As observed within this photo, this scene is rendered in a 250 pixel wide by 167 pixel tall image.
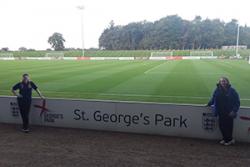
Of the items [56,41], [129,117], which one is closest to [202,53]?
[56,41]

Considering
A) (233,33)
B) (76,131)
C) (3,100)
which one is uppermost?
(233,33)

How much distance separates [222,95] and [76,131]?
14.4ft

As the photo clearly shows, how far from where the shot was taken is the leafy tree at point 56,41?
128 metres

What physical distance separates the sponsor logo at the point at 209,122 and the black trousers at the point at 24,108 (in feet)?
17.3

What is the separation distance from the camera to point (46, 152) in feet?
25.2

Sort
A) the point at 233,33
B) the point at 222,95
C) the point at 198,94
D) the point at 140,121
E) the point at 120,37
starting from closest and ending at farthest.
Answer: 1. the point at 222,95
2. the point at 140,121
3. the point at 198,94
4. the point at 233,33
5. the point at 120,37

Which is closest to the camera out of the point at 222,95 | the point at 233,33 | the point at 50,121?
the point at 222,95

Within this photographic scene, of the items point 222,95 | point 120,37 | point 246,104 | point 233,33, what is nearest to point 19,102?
point 222,95

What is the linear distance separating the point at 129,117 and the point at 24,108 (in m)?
3.25

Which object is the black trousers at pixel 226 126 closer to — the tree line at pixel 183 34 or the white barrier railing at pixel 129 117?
the white barrier railing at pixel 129 117

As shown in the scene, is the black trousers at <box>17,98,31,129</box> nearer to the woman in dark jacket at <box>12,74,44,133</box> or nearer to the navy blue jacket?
the woman in dark jacket at <box>12,74,44,133</box>

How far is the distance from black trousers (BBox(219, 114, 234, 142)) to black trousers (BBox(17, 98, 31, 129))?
569 cm

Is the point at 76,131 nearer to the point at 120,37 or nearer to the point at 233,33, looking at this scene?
the point at 233,33

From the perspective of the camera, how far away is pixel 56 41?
128875 millimetres
